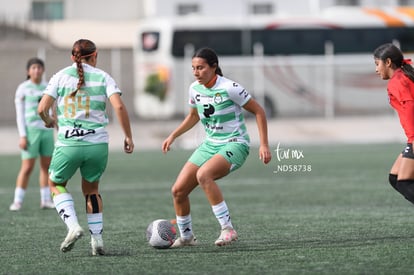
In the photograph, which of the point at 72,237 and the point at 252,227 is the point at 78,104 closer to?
the point at 72,237

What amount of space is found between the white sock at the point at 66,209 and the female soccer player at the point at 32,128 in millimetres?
4847

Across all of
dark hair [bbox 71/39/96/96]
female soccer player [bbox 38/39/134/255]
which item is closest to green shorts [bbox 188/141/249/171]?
female soccer player [bbox 38/39/134/255]

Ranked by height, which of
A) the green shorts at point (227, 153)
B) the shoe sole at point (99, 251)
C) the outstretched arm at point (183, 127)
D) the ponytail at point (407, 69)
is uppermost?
the ponytail at point (407, 69)

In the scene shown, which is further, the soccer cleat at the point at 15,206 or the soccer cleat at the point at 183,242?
the soccer cleat at the point at 15,206

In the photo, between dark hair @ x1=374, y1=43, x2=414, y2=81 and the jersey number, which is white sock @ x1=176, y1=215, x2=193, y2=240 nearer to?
the jersey number

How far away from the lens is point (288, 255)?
895cm

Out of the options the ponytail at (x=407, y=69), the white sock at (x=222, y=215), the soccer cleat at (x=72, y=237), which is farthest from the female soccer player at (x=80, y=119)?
the ponytail at (x=407, y=69)

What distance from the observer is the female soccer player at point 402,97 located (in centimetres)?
894

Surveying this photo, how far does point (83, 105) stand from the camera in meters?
9.21

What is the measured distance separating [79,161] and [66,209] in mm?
437

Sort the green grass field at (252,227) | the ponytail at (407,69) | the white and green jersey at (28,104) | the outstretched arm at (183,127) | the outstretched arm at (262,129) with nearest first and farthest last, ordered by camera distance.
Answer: the green grass field at (252,227)
the ponytail at (407,69)
the outstretched arm at (262,129)
the outstretched arm at (183,127)
the white and green jersey at (28,104)

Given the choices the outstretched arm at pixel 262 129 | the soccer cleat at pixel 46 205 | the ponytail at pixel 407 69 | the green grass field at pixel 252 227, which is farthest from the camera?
the soccer cleat at pixel 46 205

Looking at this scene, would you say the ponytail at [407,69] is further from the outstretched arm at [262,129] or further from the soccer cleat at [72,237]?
the soccer cleat at [72,237]

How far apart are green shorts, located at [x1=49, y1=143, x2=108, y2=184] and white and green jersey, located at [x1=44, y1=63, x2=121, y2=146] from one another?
0.18 feet
